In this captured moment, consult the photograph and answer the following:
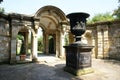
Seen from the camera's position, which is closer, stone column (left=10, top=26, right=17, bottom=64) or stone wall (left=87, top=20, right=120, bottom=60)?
stone column (left=10, top=26, right=17, bottom=64)

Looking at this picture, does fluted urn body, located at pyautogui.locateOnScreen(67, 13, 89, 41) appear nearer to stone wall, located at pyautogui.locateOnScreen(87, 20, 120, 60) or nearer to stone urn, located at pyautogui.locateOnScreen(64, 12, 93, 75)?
stone urn, located at pyautogui.locateOnScreen(64, 12, 93, 75)

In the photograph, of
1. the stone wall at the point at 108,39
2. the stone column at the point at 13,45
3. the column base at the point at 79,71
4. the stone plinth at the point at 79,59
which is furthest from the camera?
the stone wall at the point at 108,39

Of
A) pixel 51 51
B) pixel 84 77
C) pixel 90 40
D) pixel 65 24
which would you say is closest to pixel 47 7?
pixel 65 24

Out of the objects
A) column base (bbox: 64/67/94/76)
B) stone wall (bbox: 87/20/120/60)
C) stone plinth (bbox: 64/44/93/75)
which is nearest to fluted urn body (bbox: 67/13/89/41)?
stone plinth (bbox: 64/44/93/75)

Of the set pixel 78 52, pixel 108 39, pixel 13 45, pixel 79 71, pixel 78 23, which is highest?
pixel 78 23

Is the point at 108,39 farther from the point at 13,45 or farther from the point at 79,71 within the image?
the point at 13,45

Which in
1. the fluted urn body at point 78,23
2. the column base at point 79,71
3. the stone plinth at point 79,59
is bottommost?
the column base at point 79,71

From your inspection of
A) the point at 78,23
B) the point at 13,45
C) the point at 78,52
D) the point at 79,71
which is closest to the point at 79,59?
the point at 78,52

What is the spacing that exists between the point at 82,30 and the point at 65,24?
5466 millimetres

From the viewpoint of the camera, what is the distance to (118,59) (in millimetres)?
12922

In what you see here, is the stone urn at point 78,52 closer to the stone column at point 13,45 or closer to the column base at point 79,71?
the column base at point 79,71

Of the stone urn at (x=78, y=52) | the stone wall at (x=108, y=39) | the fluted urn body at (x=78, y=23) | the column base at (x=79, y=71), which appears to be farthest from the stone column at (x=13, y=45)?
the stone wall at (x=108, y=39)

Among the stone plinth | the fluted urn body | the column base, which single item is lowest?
the column base

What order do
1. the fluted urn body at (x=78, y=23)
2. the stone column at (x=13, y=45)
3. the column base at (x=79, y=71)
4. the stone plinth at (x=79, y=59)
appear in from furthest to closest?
the stone column at (x=13, y=45), the fluted urn body at (x=78, y=23), the stone plinth at (x=79, y=59), the column base at (x=79, y=71)
